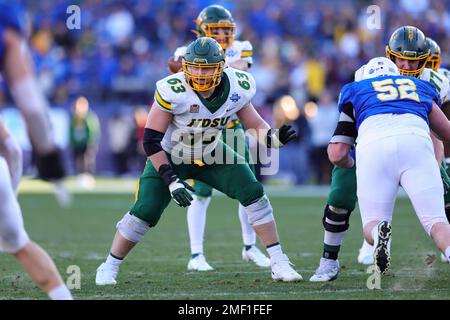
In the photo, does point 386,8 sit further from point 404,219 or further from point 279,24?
point 404,219

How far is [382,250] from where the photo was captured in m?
4.79

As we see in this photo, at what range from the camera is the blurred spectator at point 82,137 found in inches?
650

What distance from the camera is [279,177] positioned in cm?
1692

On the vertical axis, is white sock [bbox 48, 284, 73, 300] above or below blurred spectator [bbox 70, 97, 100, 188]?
below

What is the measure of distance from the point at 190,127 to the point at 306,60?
1169 centimetres

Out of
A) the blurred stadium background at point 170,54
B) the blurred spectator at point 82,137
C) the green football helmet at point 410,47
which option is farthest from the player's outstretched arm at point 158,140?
the blurred spectator at point 82,137

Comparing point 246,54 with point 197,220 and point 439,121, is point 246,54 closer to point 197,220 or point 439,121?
point 197,220

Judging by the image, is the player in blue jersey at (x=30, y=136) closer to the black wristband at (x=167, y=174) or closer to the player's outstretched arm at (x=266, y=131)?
the black wristband at (x=167, y=174)

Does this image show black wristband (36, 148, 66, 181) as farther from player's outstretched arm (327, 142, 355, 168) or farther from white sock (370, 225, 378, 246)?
player's outstretched arm (327, 142, 355, 168)

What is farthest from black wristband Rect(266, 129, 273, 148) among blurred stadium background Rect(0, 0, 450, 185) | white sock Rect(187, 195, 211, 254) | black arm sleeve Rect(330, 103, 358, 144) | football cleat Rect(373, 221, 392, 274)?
blurred stadium background Rect(0, 0, 450, 185)

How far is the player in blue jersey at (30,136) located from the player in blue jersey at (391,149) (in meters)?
1.80

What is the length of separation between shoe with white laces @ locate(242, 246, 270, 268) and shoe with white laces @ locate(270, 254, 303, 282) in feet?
3.64

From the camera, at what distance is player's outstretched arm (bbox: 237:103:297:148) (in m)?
5.92
